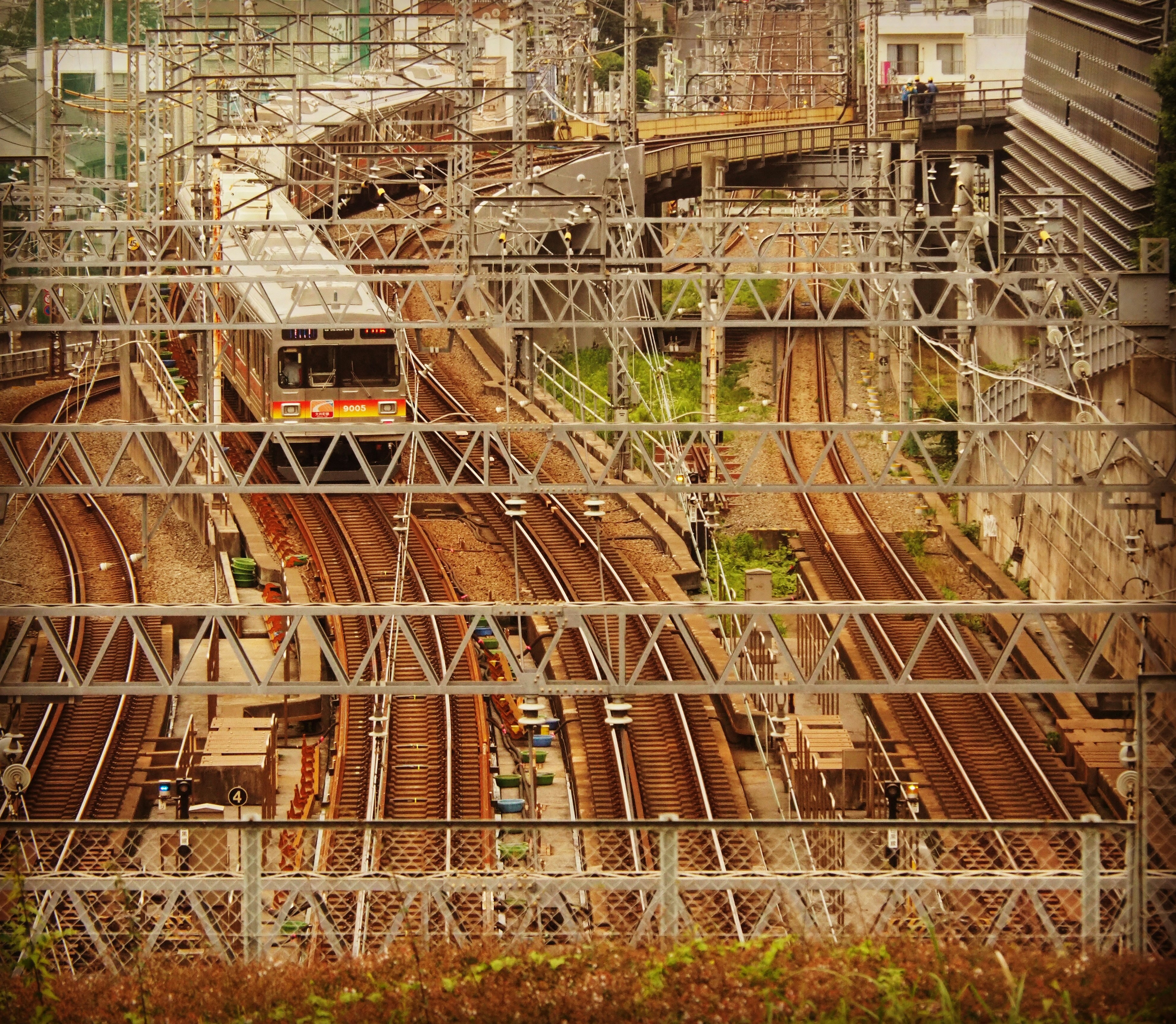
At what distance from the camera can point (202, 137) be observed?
53.2 feet

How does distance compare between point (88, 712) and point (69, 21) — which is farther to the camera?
point (69, 21)

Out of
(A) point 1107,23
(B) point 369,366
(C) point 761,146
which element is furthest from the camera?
(C) point 761,146

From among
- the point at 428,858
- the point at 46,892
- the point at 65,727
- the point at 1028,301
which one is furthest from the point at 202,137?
the point at 46,892

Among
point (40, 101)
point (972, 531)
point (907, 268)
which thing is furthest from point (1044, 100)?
point (40, 101)

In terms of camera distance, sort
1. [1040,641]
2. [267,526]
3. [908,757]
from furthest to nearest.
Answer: [267,526]
[1040,641]
[908,757]

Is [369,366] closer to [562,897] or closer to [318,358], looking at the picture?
[318,358]

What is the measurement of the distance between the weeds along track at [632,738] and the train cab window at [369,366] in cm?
177

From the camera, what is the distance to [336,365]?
18.8 meters

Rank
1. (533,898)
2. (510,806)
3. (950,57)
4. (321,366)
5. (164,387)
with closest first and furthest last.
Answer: (533,898) → (510,806) → (164,387) → (321,366) → (950,57)

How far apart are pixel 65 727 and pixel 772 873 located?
29.0 ft

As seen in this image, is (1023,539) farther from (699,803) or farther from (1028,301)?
(699,803)

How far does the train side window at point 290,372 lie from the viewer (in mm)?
18703

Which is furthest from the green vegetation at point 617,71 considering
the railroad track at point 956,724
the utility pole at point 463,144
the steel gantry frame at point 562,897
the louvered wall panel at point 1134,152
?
the steel gantry frame at point 562,897

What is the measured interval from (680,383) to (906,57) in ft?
55.5
